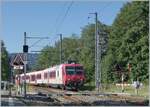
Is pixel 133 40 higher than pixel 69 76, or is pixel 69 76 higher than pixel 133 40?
pixel 133 40

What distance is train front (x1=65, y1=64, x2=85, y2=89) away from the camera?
48809 millimetres

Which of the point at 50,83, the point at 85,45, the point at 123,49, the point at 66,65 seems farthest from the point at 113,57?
the point at 66,65

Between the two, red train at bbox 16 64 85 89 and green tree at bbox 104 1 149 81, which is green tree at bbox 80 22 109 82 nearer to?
green tree at bbox 104 1 149 81

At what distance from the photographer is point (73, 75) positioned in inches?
1940

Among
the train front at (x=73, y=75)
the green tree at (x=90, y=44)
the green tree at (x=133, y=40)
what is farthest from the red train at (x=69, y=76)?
the green tree at (x=133, y=40)

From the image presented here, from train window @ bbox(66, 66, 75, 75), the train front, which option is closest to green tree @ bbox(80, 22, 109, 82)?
the train front

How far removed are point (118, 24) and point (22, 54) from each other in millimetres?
54273

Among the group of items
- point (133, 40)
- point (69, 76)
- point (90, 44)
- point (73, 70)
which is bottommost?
point (69, 76)

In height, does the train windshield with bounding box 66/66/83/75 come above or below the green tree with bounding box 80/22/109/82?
below

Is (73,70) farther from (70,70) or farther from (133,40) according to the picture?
(133,40)

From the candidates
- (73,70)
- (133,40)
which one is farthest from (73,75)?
(133,40)

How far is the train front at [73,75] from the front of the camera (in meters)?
48.8

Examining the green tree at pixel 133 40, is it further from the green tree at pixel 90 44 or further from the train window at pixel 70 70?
the train window at pixel 70 70

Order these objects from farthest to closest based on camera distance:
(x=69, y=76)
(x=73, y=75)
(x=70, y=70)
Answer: (x=73, y=75) → (x=70, y=70) → (x=69, y=76)
